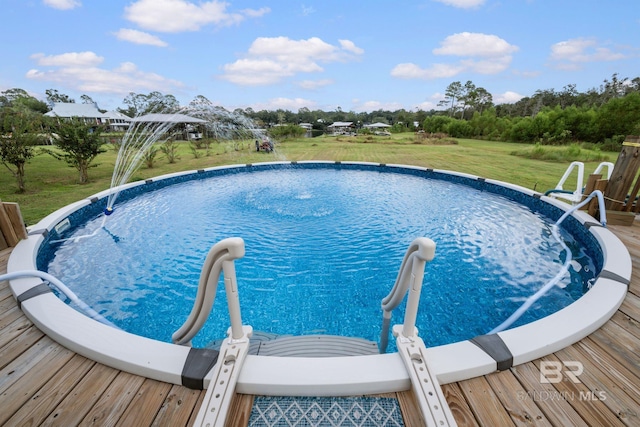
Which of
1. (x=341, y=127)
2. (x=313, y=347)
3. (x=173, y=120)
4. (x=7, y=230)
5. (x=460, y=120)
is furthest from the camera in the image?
(x=341, y=127)

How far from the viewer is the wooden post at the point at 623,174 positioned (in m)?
3.78

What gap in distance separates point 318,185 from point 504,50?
33.7m

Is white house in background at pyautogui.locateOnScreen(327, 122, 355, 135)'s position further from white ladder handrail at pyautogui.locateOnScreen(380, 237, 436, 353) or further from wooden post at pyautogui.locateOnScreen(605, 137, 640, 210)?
white ladder handrail at pyautogui.locateOnScreen(380, 237, 436, 353)

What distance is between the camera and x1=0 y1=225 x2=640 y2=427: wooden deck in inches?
49.4

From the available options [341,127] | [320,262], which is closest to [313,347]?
[320,262]

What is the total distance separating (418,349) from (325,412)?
1.93ft

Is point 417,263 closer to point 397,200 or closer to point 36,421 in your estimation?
point 36,421

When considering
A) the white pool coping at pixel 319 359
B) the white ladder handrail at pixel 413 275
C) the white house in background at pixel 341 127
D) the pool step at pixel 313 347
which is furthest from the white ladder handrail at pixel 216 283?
the white house in background at pixel 341 127

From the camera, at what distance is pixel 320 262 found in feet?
13.4

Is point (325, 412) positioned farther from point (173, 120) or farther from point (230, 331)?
point (173, 120)

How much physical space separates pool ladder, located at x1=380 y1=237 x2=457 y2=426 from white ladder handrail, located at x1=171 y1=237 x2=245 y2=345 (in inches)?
32.9

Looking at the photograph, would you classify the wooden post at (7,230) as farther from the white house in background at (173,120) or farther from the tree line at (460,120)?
the white house in background at (173,120)

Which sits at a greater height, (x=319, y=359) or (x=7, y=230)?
(x=7, y=230)

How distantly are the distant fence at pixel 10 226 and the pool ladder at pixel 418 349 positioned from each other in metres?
4.20
